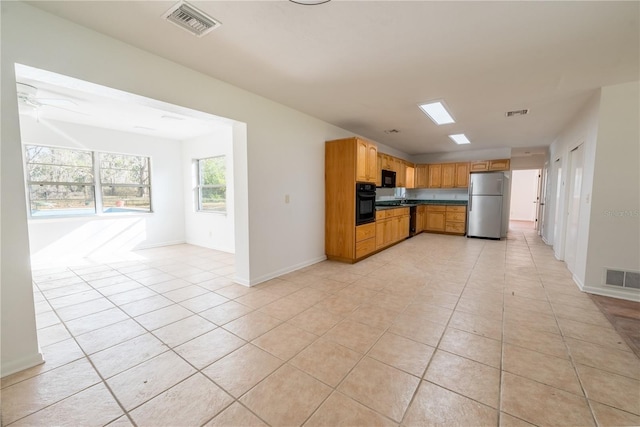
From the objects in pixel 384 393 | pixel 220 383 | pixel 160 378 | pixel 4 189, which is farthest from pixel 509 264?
pixel 4 189

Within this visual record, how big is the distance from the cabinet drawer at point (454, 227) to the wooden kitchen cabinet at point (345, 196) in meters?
3.96

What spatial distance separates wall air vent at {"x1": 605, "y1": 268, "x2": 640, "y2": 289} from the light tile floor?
0.42m

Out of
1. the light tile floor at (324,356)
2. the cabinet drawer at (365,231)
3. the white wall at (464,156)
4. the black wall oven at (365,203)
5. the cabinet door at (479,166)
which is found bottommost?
the light tile floor at (324,356)

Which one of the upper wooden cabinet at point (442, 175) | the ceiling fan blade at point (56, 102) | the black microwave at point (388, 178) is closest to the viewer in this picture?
the ceiling fan blade at point (56, 102)

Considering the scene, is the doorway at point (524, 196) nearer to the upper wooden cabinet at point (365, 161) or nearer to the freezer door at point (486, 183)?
the freezer door at point (486, 183)

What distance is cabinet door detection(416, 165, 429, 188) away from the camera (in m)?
7.99

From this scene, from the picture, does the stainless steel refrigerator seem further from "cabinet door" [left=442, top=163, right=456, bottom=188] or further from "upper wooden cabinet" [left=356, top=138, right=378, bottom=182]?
"upper wooden cabinet" [left=356, top=138, right=378, bottom=182]

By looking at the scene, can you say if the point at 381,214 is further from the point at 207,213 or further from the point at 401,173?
the point at 207,213

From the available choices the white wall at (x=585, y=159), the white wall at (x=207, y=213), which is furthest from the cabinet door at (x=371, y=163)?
the white wall at (x=585, y=159)

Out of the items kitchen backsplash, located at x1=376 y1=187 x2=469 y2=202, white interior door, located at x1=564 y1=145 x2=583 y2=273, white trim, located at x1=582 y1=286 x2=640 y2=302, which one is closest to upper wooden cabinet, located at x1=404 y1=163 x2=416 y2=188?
kitchen backsplash, located at x1=376 y1=187 x2=469 y2=202

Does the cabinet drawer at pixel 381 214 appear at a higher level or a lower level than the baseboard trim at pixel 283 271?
higher

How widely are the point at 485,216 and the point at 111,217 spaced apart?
29.3ft

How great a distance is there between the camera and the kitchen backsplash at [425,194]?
301 inches

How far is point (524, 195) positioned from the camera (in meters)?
11.1
